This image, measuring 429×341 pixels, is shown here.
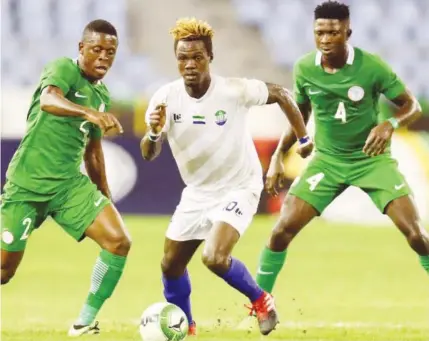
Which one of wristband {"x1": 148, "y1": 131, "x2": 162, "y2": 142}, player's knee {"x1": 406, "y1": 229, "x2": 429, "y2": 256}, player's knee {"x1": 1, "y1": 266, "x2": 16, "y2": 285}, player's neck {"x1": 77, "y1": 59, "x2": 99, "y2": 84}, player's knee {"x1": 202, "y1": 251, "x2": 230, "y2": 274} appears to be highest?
player's neck {"x1": 77, "y1": 59, "x2": 99, "y2": 84}

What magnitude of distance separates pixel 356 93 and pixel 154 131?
68.0 inches

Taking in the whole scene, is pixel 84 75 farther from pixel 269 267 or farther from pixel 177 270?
pixel 269 267

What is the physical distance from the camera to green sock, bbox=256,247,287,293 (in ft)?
29.5

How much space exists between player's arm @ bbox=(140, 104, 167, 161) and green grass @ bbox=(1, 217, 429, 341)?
1311 millimetres

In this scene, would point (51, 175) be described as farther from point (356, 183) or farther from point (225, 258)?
point (356, 183)

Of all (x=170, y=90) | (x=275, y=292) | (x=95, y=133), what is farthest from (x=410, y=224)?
(x=275, y=292)

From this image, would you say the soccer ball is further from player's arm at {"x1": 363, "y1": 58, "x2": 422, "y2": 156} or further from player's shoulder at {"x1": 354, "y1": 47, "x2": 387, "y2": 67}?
player's shoulder at {"x1": 354, "y1": 47, "x2": 387, "y2": 67}

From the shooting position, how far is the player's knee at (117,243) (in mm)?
8164

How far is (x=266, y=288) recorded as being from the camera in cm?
902

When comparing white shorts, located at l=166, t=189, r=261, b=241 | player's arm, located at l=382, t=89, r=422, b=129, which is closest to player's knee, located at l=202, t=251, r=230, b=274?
white shorts, located at l=166, t=189, r=261, b=241

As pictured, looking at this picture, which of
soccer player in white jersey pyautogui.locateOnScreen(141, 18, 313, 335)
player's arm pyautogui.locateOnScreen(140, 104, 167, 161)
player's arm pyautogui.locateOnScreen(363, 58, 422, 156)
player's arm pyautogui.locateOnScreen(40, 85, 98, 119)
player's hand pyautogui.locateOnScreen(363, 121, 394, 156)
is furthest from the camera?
player's arm pyautogui.locateOnScreen(363, 58, 422, 156)

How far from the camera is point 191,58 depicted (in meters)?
8.09

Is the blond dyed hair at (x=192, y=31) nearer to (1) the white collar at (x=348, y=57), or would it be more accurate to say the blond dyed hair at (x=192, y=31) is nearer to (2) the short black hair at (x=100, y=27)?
(2) the short black hair at (x=100, y=27)

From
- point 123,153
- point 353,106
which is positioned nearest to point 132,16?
point 123,153
